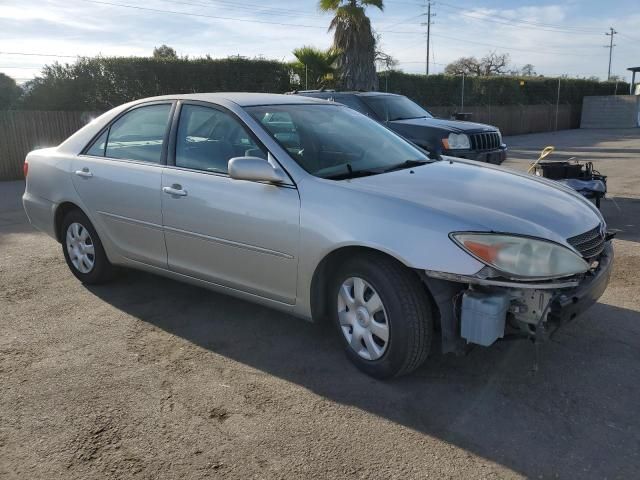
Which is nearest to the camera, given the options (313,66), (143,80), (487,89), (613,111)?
(143,80)

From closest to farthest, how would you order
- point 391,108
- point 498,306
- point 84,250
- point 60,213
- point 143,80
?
point 498,306, point 84,250, point 60,213, point 391,108, point 143,80

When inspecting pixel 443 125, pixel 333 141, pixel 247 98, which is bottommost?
pixel 443 125

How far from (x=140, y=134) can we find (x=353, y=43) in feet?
57.1

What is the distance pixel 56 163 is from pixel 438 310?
147 inches

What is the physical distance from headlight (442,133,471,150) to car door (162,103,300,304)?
5227mm

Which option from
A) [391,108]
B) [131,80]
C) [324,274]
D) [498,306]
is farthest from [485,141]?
[131,80]

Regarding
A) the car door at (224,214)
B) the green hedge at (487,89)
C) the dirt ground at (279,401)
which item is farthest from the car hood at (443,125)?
the green hedge at (487,89)

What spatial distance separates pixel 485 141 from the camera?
9.09 meters

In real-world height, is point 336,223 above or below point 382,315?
above

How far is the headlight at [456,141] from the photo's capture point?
8664 millimetres

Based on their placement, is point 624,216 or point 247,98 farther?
point 624,216

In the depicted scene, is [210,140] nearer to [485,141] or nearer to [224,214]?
[224,214]

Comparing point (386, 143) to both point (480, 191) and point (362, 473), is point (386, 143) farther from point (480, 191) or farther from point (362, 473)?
point (362, 473)

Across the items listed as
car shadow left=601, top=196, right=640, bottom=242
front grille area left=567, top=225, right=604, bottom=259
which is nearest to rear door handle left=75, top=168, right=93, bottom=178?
front grille area left=567, top=225, right=604, bottom=259
